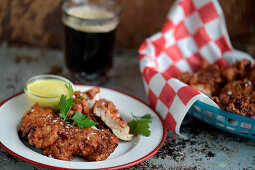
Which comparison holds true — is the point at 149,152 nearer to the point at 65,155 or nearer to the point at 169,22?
the point at 65,155

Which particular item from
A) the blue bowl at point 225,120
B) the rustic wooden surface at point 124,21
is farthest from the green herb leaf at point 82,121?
the rustic wooden surface at point 124,21

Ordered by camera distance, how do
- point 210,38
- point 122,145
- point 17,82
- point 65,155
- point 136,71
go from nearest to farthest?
1. point 65,155
2. point 122,145
3. point 17,82
4. point 210,38
5. point 136,71

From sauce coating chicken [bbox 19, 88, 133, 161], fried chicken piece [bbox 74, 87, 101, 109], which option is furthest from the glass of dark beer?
sauce coating chicken [bbox 19, 88, 133, 161]

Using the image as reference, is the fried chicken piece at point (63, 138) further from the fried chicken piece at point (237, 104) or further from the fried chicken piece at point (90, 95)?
the fried chicken piece at point (237, 104)

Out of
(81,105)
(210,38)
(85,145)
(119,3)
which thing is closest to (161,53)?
(210,38)

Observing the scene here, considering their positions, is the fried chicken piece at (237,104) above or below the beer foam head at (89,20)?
below

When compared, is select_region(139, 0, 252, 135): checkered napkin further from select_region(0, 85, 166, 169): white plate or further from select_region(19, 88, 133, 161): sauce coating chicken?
select_region(19, 88, 133, 161): sauce coating chicken

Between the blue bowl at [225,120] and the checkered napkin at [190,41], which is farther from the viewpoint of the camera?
the checkered napkin at [190,41]
